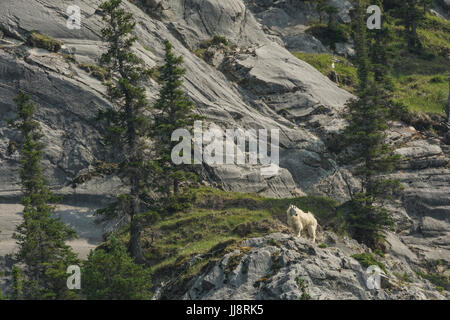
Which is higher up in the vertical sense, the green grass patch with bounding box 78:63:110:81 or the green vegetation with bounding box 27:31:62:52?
the green vegetation with bounding box 27:31:62:52

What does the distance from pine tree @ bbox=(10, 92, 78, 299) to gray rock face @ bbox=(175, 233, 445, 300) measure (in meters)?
7.92

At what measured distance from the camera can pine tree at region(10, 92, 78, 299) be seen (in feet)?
102

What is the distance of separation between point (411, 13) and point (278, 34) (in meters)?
20.9

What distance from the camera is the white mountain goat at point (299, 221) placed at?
32.6 m

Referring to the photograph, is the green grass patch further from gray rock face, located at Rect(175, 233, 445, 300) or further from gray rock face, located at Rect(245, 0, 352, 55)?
gray rock face, located at Rect(245, 0, 352, 55)

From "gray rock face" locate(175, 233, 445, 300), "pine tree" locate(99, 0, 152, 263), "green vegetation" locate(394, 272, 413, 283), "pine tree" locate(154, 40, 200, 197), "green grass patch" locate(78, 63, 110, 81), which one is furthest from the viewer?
"green grass patch" locate(78, 63, 110, 81)

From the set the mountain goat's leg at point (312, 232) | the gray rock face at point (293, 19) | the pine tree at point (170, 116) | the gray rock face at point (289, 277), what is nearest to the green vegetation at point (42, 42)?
the pine tree at point (170, 116)

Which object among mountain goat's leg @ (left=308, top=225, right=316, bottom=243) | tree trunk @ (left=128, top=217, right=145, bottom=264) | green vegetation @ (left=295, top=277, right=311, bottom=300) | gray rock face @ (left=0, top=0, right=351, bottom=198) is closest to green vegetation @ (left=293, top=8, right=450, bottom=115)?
gray rock face @ (left=0, top=0, right=351, bottom=198)

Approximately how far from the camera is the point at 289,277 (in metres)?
27.6

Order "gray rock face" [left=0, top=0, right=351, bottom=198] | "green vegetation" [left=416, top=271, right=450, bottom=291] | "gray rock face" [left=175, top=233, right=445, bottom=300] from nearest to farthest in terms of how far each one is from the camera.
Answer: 1. "gray rock face" [left=175, top=233, right=445, bottom=300]
2. "green vegetation" [left=416, top=271, right=450, bottom=291]
3. "gray rock face" [left=0, top=0, right=351, bottom=198]

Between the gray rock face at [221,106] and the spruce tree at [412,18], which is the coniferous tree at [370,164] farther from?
the spruce tree at [412,18]

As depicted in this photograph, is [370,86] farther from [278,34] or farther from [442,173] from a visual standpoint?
[278,34]

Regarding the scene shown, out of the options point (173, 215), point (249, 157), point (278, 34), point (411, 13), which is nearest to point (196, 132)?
point (249, 157)

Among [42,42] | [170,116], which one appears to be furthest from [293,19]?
[170,116]
